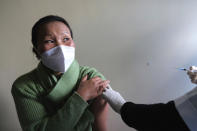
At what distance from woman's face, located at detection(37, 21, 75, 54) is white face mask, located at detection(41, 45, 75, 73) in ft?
0.07

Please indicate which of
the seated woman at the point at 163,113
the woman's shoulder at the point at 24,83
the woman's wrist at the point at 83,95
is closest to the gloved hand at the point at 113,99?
the seated woman at the point at 163,113

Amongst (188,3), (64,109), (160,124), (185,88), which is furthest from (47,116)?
(188,3)

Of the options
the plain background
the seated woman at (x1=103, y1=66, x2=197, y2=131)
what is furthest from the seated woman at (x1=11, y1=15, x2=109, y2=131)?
the plain background

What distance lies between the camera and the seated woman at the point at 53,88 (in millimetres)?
624

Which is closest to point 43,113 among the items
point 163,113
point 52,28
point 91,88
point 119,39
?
point 91,88

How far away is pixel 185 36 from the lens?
3.34ft

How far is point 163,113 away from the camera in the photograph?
0.63 metres

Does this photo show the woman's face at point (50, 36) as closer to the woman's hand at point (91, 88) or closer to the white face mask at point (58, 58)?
the white face mask at point (58, 58)

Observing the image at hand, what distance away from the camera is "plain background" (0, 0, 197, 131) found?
1.01m

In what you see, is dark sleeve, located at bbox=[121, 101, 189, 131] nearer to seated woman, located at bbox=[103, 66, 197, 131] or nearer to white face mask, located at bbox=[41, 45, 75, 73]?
seated woman, located at bbox=[103, 66, 197, 131]

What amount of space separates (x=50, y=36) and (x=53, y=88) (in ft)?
0.71

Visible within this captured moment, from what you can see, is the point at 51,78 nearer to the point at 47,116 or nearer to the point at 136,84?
the point at 47,116

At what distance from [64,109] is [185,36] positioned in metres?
0.86

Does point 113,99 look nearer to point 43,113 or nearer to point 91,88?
point 91,88
